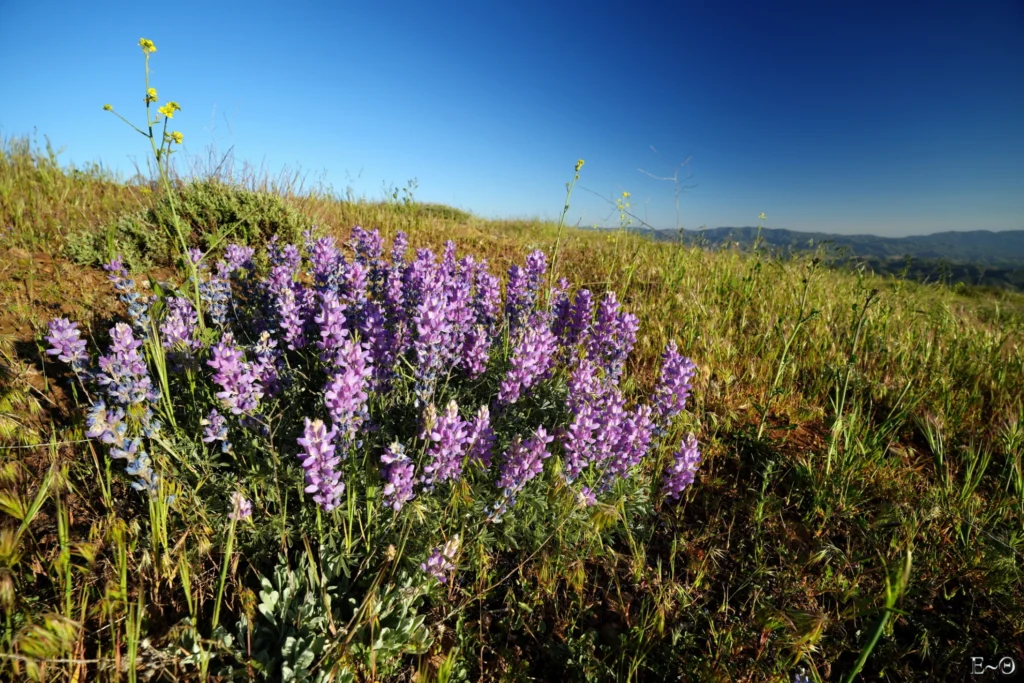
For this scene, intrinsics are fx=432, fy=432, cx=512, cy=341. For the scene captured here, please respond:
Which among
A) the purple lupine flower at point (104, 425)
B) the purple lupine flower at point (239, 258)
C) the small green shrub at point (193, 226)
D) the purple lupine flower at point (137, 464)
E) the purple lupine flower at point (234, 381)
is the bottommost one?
the purple lupine flower at point (137, 464)

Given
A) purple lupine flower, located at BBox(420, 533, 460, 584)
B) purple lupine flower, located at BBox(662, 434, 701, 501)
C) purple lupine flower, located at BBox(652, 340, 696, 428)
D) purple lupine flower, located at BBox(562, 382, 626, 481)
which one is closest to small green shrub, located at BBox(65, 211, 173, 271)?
purple lupine flower, located at BBox(420, 533, 460, 584)

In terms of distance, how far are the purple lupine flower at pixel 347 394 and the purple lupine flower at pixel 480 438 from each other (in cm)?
51

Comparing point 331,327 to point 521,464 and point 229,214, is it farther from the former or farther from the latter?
point 229,214

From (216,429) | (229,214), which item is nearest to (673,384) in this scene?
(216,429)

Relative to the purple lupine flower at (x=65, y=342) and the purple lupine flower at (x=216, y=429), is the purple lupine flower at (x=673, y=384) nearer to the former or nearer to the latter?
the purple lupine flower at (x=216, y=429)

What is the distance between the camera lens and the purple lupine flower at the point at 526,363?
93.7 inches

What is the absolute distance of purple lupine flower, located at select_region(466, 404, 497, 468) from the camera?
2.02m

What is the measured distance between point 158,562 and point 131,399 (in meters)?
0.76

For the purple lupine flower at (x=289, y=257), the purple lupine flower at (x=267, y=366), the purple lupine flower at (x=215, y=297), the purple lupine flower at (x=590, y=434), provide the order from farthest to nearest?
the purple lupine flower at (x=289, y=257) → the purple lupine flower at (x=215, y=297) → the purple lupine flower at (x=267, y=366) → the purple lupine flower at (x=590, y=434)

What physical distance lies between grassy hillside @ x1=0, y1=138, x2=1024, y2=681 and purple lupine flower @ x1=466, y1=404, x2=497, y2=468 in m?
0.22

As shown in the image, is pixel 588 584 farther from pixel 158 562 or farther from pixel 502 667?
pixel 158 562

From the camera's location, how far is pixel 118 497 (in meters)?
2.15

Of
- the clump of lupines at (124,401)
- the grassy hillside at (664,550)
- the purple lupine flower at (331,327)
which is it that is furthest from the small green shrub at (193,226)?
the purple lupine flower at (331,327)

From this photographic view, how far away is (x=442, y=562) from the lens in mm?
1837
